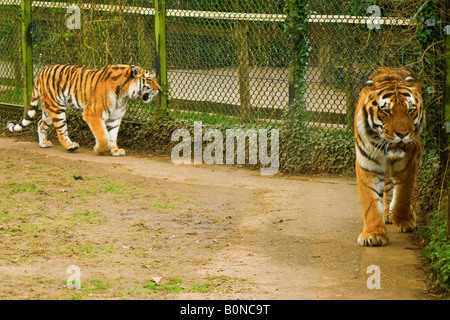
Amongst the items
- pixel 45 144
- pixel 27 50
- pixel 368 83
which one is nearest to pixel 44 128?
pixel 45 144

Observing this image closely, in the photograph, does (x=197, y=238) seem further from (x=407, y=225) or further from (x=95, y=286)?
(x=407, y=225)

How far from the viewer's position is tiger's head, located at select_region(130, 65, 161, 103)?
9180 mm

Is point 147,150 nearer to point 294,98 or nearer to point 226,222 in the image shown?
point 294,98

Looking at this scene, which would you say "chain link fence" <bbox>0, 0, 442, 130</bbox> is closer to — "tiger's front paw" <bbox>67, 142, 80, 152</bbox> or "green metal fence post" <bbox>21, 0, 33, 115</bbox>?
"green metal fence post" <bbox>21, 0, 33, 115</bbox>

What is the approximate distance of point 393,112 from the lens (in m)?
5.44

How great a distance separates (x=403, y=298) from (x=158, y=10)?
5.65 m

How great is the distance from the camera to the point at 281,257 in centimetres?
550

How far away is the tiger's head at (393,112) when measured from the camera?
17.8 feet

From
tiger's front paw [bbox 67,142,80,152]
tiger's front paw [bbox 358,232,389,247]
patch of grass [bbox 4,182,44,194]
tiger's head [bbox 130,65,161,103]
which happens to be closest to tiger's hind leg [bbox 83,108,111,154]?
tiger's front paw [bbox 67,142,80,152]

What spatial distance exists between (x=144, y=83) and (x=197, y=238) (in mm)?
3606

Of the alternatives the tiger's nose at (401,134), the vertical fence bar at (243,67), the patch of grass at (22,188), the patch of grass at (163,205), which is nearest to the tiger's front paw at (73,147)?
the patch of grass at (22,188)

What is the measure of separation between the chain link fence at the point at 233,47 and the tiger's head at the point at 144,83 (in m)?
0.22

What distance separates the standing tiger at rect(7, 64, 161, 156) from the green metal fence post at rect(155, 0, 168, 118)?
150mm

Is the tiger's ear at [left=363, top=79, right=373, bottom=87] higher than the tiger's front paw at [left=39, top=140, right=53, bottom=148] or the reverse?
→ higher
